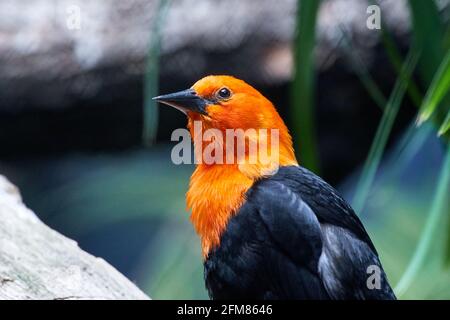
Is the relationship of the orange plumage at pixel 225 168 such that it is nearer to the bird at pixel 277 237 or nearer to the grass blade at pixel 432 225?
the bird at pixel 277 237

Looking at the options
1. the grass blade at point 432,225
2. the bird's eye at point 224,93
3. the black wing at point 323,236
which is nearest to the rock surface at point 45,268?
the black wing at point 323,236

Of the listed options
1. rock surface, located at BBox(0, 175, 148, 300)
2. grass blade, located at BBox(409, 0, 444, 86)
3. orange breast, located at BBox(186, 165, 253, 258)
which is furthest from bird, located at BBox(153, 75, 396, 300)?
grass blade, located at BBox(409, 0, 444, 86)

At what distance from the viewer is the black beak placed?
2.66 meters

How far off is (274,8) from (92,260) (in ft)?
8.11

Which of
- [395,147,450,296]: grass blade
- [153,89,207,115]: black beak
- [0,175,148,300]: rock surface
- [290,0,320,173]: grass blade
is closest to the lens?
[395,147,450,296]: grass blade

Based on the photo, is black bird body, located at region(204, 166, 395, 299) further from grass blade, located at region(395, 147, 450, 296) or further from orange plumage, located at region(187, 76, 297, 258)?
grass blade, located at region(395, 147, 450, 296)

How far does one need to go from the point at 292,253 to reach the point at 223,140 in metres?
0.47

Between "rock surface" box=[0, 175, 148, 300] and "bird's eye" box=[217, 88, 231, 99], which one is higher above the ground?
"bird's eye" box=[217, 88, 231, 99]

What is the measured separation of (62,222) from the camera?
4.89 m

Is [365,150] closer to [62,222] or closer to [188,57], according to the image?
[188,57]

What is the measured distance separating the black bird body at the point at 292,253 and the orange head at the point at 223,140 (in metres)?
0.07

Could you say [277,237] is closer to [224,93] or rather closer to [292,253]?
[292,253]

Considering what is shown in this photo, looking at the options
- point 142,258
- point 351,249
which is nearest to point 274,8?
point 142,258

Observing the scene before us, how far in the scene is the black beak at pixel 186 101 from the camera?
105 inches
